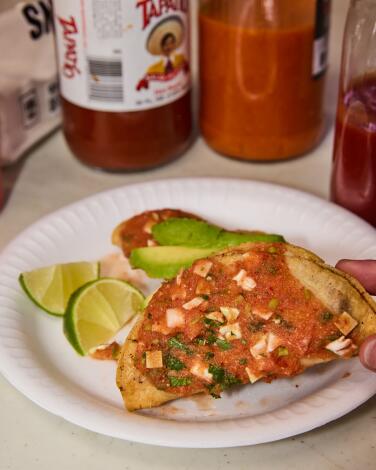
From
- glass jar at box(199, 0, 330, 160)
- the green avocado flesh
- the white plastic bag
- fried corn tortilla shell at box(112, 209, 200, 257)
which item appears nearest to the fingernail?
the green avocado flesh

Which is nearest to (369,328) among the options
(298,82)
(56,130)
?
(298,82)

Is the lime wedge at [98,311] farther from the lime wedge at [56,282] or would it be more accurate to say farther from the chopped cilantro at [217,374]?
the chopped cilantro at [217,374]

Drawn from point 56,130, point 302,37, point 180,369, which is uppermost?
point 302,37

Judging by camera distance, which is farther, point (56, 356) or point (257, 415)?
point (56, 356)

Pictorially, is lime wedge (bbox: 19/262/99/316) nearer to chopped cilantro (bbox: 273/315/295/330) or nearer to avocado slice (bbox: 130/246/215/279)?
avocado slice (bbox: 130/246/215/279)

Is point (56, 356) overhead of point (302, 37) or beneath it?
beneath

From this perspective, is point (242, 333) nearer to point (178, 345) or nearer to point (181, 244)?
point (178, 345)

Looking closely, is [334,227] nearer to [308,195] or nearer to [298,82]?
[308,195]
